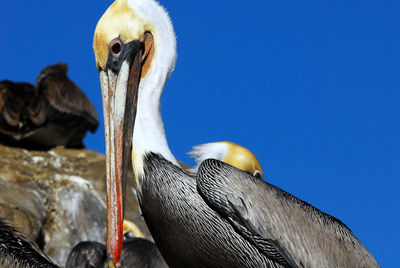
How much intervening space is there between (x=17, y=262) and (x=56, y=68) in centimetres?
922

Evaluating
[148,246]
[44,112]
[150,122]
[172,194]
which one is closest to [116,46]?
Answer: [150,122]

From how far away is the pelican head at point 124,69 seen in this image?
153 inches

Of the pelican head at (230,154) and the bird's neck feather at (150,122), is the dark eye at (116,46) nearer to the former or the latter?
the bird's neck feather at (150,122)

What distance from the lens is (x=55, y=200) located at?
9.30 metres

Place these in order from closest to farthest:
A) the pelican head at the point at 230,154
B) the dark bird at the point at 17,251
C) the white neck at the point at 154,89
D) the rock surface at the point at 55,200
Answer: the dark bird at the point at 17,251, the white neck at the point at 154,89, the pelican head at the point at 230,154, the rock surface at the point at 55,200

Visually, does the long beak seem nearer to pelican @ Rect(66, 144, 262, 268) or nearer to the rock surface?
pelican @ Rect(66, 144, 262, 268)

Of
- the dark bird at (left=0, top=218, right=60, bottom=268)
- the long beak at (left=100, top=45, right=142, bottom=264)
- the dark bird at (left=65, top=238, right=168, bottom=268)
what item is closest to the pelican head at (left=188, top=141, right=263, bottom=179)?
the long beak at (left=100, top=45, right=142, bottom=264)

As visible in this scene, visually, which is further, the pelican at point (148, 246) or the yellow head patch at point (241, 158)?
the yellow head patch at point (241, 158)

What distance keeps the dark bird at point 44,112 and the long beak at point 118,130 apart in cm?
723

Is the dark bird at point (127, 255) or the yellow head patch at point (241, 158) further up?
the yellow head patch at point (241, 158)

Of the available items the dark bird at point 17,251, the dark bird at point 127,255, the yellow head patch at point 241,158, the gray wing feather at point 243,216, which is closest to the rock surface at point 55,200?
the dark bird at point 127,255

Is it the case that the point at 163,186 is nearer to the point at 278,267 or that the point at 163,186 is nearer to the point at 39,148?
the point at 278,267

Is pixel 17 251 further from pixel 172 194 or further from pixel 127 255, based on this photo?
pixel 127 255

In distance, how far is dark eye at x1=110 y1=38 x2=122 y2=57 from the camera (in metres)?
4.08
